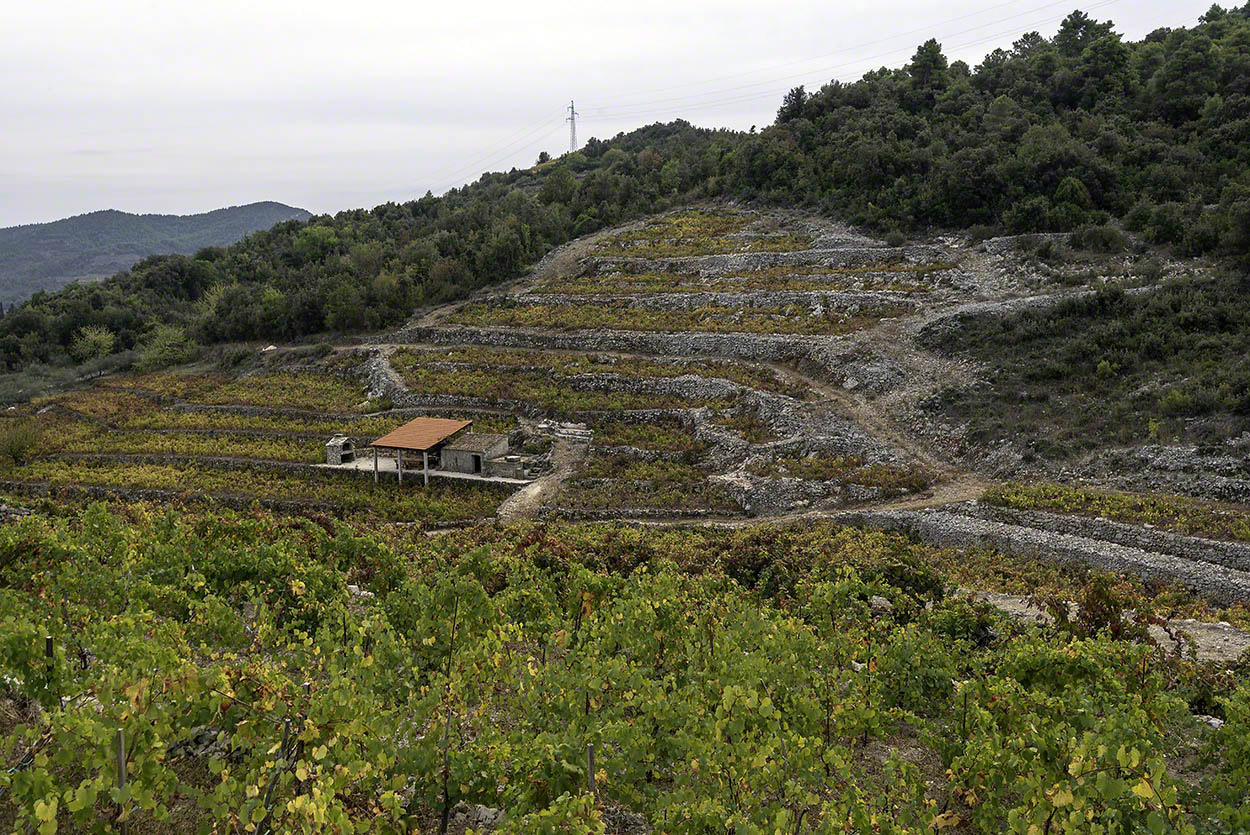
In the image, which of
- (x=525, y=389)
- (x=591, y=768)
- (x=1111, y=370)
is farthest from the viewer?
(x=525, y=389)

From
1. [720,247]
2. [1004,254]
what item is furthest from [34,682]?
[720,247]

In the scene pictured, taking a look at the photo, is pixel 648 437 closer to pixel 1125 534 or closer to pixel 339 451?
pixel 339 451

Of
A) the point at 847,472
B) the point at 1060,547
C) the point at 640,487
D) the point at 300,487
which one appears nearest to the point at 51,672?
the point at 1060,547

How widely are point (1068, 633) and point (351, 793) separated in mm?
12678

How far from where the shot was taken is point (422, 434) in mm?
39281

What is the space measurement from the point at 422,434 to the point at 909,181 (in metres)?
45.6

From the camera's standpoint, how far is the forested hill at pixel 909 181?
51344 millimetres

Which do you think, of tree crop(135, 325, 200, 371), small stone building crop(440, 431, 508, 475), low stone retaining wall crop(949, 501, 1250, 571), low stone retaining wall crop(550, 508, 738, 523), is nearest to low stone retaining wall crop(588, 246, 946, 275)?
small stone building crop(440, 431, 508, 475)

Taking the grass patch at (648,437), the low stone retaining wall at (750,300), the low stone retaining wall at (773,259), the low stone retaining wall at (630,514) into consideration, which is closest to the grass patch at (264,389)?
the low stone retaining wall at (750,300)

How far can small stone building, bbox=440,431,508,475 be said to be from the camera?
38.0m

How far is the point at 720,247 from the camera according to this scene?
62.8m

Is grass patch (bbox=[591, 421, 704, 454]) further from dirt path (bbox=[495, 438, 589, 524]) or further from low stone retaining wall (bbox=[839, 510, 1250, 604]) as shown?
low stone retaining wall (bbox=[839, 510, 1250, 604])

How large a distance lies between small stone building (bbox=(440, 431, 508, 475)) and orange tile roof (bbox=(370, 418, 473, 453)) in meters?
0.77

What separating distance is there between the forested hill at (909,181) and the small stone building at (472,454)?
34.6 m
